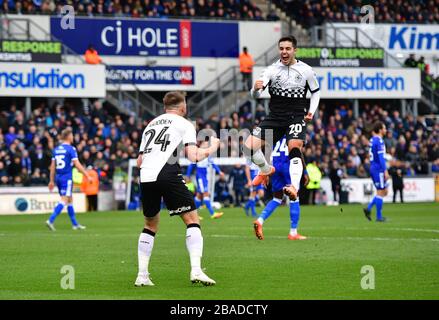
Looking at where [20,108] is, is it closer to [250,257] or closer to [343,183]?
[343,183]

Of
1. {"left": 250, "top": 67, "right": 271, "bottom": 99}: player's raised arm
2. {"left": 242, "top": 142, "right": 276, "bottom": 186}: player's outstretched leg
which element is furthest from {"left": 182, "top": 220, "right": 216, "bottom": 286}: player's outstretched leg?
{"left": 242, "top": 142, "right": 276, "bottom": 186}: player's outstretched leg

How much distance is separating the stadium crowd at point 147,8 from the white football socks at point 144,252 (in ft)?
108

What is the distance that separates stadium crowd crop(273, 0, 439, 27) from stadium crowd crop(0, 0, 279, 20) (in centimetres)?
181

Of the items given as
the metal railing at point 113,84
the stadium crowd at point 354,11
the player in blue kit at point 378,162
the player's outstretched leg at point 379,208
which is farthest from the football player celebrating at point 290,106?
the stadium crowd at point 354,11

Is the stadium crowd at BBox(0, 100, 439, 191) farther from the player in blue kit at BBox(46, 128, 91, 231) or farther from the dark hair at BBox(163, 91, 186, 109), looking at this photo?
the dark hair at BBox(163, 91, 186, 109)

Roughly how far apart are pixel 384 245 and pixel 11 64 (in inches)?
1094

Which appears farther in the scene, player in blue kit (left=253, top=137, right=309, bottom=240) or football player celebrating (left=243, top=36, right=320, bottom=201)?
player in blue kit (left=253, top=137, right=309, bottom=240)

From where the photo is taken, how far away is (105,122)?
4138 cm

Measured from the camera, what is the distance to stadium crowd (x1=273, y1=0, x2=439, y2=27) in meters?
50.9

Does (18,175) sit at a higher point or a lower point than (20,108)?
lower

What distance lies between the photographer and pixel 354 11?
172ft

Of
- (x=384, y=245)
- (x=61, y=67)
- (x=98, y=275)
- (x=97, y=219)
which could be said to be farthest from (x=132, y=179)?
(x=98, y=275)

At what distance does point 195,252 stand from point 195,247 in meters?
0.07

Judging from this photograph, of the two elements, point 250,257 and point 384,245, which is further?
point 384,245
